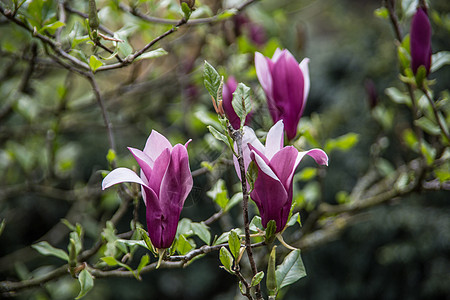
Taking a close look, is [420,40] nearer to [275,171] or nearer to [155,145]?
[275,171]

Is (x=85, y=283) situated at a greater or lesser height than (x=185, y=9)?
lesser

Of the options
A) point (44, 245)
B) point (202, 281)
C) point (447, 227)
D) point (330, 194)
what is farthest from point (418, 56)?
point (202, 281)

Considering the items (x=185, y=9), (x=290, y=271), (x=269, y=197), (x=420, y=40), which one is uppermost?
(x=185, y=9)

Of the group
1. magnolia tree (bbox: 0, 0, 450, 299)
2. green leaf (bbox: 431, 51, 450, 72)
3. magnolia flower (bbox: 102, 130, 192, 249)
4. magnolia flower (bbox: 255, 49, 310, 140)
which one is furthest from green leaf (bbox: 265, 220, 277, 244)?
green leaf (bbox: 431, 51, 450, 72)

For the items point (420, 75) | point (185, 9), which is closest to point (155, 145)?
point (185, 9)

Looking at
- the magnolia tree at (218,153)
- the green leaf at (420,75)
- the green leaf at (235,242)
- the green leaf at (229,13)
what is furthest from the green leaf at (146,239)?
the green leaf at (420,75)

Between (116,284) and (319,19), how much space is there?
347 cm

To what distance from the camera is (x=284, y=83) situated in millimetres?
696

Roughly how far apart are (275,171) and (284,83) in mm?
217

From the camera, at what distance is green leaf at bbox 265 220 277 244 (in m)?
0.53

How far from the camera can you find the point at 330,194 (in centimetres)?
219

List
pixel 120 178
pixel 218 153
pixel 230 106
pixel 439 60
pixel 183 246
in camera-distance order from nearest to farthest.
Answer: pixel 120 178 → pixel 183 246 → pixel 230 106 → pixel 439 60 → pixel 218 153

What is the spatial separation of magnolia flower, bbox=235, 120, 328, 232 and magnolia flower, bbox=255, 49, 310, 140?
0.17 m

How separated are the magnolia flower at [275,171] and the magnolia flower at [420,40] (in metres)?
0.36
